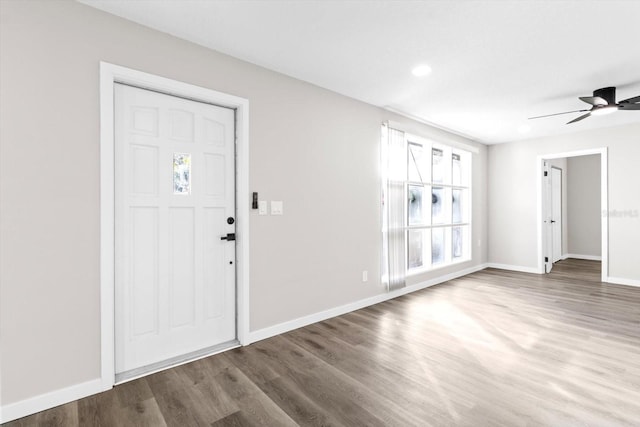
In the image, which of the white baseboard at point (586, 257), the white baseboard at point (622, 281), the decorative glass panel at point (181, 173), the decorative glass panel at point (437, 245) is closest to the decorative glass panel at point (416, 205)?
the decorative glass panel at point (437, 245)

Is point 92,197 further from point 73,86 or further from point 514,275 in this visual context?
point 514,275

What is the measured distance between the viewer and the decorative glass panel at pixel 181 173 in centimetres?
263

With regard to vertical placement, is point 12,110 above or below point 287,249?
above

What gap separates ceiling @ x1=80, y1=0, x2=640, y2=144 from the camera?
7.23 feet

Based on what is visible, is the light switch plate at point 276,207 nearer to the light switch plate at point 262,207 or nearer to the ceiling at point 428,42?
the light switch plate at point 262,207

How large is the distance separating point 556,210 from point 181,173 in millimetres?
8196

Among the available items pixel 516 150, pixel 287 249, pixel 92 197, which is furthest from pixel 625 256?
pixel 92 197

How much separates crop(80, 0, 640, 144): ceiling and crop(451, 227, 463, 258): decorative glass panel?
2841 millimetres

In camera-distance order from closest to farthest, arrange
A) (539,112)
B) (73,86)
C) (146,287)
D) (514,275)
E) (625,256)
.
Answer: (73,86) → (146,287) → (539,112) → (625,256) → (514,275)

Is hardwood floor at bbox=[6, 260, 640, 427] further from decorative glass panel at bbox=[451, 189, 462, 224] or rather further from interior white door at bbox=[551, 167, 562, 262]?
interior white door at bbox=[551, 167, 562, 262]

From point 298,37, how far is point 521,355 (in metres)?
3.33

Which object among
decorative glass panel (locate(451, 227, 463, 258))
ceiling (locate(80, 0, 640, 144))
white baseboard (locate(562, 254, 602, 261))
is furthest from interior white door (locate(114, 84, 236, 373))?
white baseboard (locate(562, 254, 602, 261))

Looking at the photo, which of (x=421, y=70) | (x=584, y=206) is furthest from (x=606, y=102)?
(x=584, y=206)

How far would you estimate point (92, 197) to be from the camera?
2.18 meters
